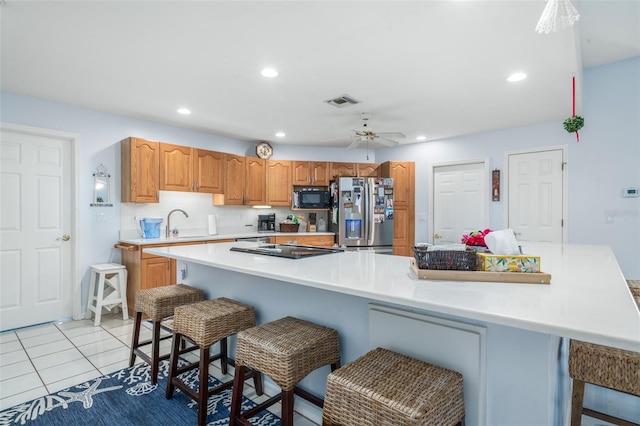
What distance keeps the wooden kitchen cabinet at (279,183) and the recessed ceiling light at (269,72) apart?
2.70 metres

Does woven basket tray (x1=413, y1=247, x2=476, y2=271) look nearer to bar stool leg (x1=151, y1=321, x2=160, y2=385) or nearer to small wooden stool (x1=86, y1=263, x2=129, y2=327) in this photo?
bar stool leg (x1=151, y1=321, x2=160, y2=385)

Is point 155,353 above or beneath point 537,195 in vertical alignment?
beneath

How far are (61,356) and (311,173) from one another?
13.5 feet

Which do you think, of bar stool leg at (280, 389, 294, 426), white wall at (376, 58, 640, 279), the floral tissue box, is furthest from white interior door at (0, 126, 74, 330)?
white wall at (376, 58, 640, 279)

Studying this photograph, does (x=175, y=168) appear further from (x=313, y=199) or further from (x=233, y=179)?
(x=313, y=199)

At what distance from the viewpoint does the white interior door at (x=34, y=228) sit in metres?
3.38

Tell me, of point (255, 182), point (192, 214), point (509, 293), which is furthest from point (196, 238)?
point (509, 293)

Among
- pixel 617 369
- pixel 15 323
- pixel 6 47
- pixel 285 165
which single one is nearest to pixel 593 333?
pixel 617 369

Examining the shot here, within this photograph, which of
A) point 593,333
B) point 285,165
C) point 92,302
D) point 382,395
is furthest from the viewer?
point 285,165

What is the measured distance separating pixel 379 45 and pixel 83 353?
11.4 ft

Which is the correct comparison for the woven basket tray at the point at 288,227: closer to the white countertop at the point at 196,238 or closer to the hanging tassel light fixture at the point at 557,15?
the white countertop at the point at 196,238

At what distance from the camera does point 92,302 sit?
3736 millimetres

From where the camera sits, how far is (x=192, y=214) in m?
4.84

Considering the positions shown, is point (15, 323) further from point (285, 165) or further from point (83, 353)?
point (285, 165)
